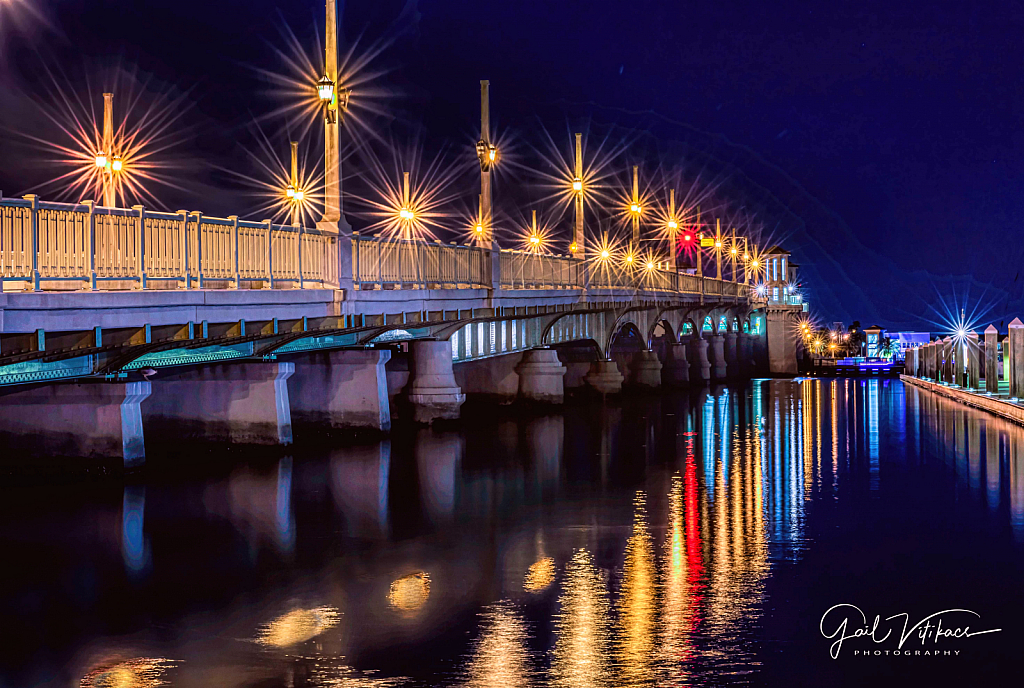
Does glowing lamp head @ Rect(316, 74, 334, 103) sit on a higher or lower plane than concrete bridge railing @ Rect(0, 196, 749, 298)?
higher

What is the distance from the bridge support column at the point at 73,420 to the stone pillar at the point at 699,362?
68264 mm

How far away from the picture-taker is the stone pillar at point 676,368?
289ft

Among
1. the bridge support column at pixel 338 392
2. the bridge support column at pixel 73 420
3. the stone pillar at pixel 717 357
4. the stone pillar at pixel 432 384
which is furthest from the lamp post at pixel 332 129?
the stone pillar at pixel 717 357

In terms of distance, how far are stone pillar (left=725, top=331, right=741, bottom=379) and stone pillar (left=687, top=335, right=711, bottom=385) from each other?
1294 cm

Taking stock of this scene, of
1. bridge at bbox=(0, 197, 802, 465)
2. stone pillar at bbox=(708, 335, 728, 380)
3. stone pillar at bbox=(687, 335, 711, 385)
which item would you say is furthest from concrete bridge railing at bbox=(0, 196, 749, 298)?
stone pillar at bbox=(708, 335, 728, 380)

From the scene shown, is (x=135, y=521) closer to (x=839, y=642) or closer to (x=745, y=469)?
(x=839, y=642)

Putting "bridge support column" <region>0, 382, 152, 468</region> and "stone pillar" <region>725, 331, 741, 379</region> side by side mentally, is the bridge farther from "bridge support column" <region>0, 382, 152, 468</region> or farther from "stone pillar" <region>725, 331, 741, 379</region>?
"stone pillar" <region>725, 331, 741, 379</region>

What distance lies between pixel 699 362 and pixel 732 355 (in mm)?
23897

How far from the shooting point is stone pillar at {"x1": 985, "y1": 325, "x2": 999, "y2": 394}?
61.9 m

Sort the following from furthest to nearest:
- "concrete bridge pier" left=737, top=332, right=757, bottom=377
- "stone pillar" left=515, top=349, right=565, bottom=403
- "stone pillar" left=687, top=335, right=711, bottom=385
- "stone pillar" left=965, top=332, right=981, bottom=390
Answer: "concrete bridge pier" left=737, top=332, right=757, bottom=377
"stone pillar" left=687, top=335, right=711, bottom=385
"stone pillar" left=965, top=332, right=981, bottom=390
"stone pillar" left=515, top=349, right=565, bottom=403

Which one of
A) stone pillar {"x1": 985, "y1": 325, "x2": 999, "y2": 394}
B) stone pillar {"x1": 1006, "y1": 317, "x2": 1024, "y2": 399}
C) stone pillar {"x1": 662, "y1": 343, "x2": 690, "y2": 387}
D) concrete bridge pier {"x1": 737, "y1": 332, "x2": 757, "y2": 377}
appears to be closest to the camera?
stone pillar {"x1": 1006, "y1": 317, "x2": 1024, "y2": 399}

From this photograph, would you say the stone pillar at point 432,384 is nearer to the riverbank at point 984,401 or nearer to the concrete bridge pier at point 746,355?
the riverbank at point 984,401

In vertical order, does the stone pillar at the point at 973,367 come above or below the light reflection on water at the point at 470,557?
above

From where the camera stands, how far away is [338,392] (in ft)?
140
